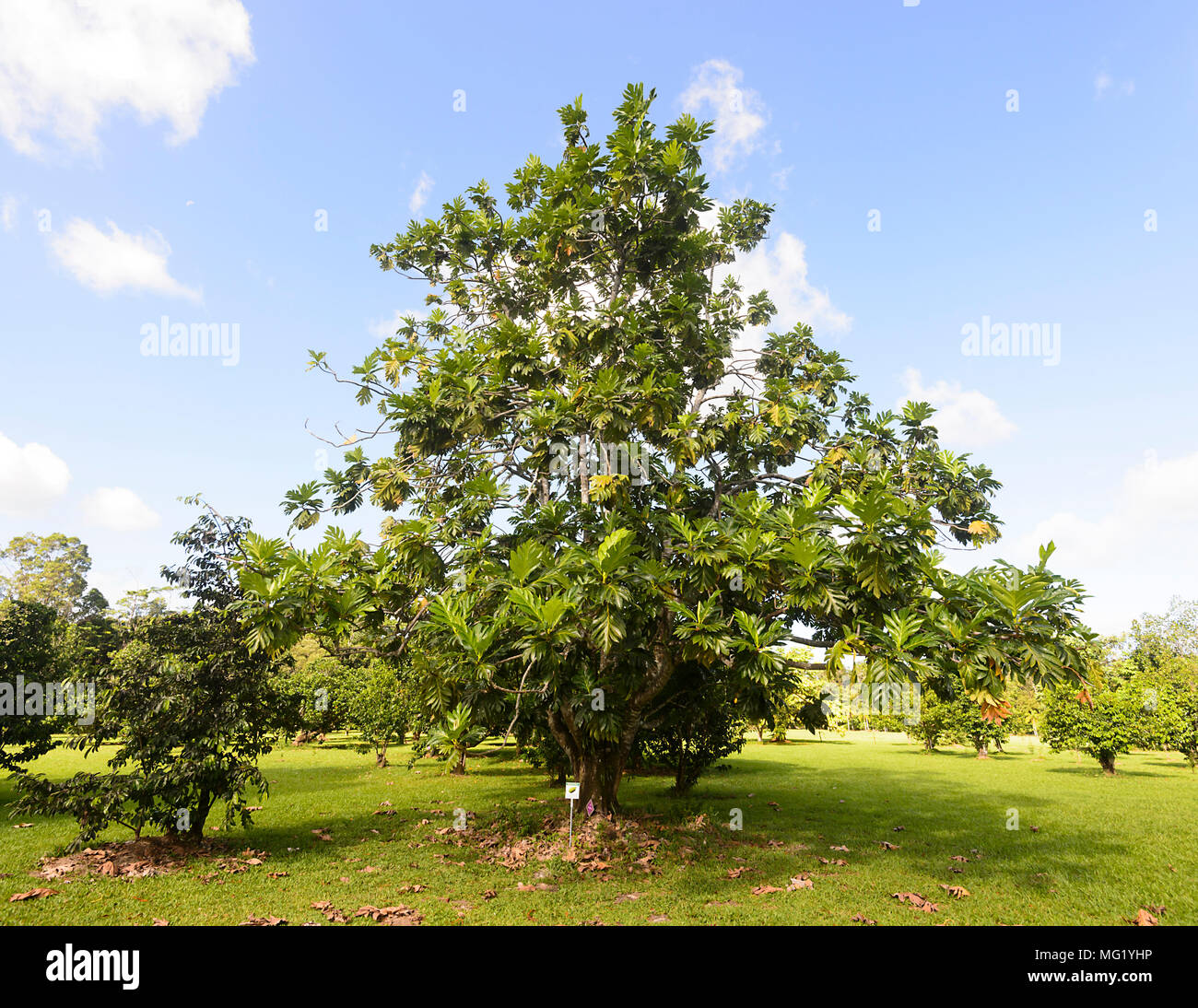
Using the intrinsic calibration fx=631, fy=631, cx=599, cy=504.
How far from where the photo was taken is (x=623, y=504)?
30.1ft

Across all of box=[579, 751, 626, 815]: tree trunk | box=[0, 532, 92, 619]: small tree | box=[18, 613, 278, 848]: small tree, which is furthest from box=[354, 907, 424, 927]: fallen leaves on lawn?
box=[0, 532, 92, 619]: small tree

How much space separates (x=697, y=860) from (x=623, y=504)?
18.3 ft

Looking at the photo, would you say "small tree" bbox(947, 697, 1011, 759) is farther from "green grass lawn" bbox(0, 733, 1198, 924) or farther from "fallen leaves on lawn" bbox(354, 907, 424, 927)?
"fallen leaves on lawn" bbox(354, 907, 424, 927)

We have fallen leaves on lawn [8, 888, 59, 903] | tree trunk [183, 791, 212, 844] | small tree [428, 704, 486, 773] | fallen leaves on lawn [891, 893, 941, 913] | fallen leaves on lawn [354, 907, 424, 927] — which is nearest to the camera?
fallen leaves on lawn [354, 907, 424, 927]

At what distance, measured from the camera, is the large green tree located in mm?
7016

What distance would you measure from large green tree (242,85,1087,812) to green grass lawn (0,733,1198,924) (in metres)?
2.15

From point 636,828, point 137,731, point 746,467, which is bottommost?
point 636,828

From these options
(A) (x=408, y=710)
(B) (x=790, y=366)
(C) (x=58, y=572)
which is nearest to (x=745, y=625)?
(B) (x=790, y=366)

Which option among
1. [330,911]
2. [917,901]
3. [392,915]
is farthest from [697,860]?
[330,911]

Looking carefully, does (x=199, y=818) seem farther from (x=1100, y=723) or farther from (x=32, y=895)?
(x=1100, y=723)
